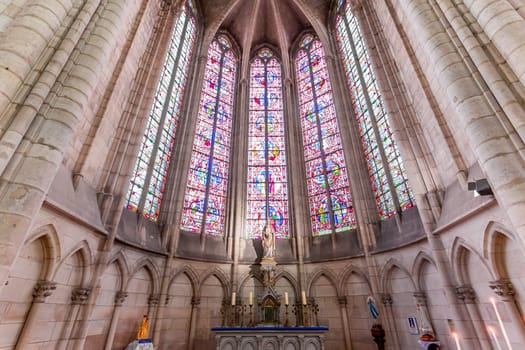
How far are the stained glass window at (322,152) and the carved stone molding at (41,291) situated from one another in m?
7.55

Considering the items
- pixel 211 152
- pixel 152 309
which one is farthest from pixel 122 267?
pixel 211 152

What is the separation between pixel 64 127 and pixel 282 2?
539 inches

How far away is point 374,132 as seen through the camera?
8.71m

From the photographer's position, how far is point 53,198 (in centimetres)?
422

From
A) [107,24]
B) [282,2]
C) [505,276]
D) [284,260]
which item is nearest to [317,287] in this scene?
[284,260]

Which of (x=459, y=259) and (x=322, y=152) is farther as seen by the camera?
(x=322, y=152)

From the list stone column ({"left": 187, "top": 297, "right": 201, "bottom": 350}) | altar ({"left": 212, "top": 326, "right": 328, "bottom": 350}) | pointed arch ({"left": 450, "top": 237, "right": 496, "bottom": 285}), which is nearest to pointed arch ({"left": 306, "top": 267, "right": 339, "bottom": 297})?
altar ({"left": 212, "top": 326, "right": 328, "bottom": 350})

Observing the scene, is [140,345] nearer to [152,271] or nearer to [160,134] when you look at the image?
[152,271]

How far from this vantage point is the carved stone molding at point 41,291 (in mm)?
4051

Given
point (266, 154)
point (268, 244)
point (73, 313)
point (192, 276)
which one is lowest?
point (73, 313)

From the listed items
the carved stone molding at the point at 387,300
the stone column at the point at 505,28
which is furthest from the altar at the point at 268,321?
the stone column at the point at 505,28

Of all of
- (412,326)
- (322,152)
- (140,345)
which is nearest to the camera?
(140,345)

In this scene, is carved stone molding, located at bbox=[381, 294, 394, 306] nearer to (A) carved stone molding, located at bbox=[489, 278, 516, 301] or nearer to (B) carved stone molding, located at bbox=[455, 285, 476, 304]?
(B) carved stone molding, located at bbox=[455, 285, 476, 304]

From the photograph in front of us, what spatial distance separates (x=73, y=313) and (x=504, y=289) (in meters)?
7.27
